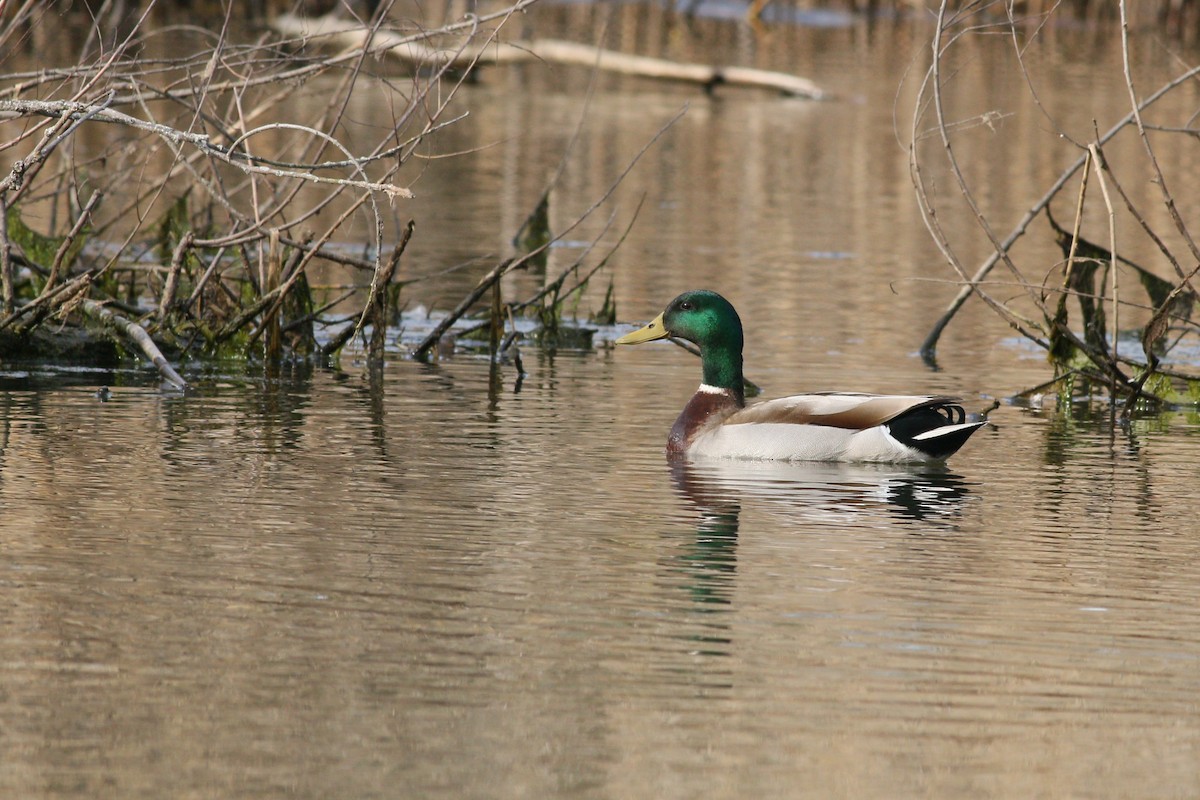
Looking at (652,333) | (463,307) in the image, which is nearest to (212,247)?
(463,307)

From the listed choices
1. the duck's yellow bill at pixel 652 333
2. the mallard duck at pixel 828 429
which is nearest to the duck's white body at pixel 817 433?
the mallard duck at pixel 828 429

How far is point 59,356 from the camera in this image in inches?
471

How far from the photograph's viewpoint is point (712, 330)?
10.6 m

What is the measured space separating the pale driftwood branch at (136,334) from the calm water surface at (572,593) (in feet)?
0.53

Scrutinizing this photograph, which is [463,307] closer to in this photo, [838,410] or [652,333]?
[652,333]

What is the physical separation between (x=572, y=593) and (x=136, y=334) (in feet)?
17.3

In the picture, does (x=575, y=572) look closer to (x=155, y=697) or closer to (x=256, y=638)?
(x=256, y=638)

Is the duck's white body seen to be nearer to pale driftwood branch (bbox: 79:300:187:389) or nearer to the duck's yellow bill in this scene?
the duck's yellow bill

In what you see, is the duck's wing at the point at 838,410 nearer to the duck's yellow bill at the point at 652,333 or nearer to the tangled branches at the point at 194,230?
the duck's yellow bill at the point at 652,333

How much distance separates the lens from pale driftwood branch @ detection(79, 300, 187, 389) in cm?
1120

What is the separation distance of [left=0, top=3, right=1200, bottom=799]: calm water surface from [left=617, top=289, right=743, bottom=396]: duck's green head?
1.54ft

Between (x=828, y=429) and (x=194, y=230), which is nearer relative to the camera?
(x=828, y=429)

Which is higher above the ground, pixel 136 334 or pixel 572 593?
pixel 136 334

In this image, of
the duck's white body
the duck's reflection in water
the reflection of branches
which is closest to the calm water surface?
the duck's reflection in water
